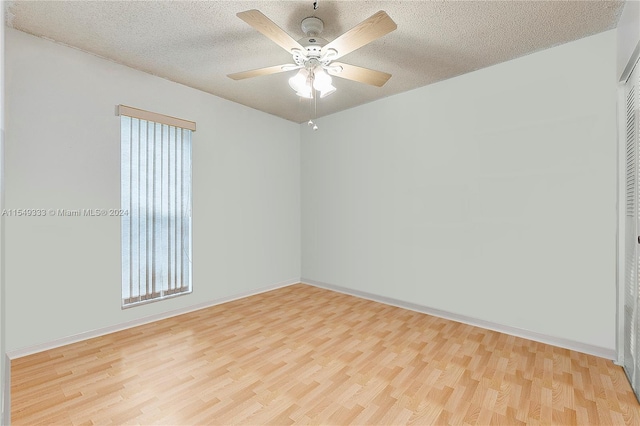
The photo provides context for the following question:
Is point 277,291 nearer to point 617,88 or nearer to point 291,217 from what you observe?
point 291,217

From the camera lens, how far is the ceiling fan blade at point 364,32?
1724mm

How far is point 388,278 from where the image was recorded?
401cm

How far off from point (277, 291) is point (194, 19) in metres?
3.54

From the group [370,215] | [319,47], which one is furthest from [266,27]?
[370,215]

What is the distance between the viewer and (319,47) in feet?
7.04

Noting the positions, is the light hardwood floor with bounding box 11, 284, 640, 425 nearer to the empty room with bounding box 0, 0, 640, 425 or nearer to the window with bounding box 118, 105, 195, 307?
the empty room with bounding box 0, 0, 640, 425

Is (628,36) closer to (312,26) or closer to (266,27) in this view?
(312,26)

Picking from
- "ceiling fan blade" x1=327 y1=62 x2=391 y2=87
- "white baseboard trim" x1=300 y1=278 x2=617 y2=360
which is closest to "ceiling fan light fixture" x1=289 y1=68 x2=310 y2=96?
"ceiling fan blade" x1=327 y1=62 x2=391 y2=87

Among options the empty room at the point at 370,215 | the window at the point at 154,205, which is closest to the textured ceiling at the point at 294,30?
the empty room at the point at 370,215

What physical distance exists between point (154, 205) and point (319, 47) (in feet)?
8.15

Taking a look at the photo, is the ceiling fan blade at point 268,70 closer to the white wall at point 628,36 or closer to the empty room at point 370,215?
the empty room at point 370,215

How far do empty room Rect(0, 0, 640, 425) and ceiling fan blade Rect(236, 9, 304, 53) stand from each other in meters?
0.02

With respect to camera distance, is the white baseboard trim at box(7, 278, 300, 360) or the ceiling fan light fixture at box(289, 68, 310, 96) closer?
the ceiling fan light fixture at box(289, 68, 310, 96)

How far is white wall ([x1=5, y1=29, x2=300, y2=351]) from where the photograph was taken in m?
2.53
